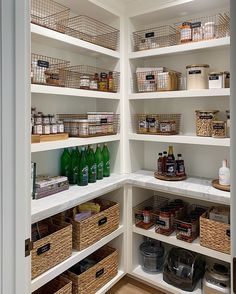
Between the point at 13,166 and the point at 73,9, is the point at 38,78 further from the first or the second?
the point at 13,166

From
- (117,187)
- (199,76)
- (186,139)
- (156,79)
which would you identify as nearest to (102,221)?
(117,187)

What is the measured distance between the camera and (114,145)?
8.23ft

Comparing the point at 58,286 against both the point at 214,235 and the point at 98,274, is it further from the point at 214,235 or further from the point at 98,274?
the point at 214,235

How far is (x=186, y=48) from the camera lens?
81.5 inches

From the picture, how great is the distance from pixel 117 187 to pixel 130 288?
912 mm

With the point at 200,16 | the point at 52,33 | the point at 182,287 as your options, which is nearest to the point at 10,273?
the point at 52,33

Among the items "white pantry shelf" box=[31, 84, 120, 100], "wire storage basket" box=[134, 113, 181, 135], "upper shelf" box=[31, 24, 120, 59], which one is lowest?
"wire storage basket" box=[134, 113, 181, 135]

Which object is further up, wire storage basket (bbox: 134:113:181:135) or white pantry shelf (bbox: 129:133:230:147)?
wire storage basket (bbox: 134:113:181:135)

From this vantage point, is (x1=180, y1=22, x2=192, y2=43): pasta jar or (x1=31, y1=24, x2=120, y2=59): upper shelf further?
(x1=180, y1=22, x2=192, y2=43): pasta jar

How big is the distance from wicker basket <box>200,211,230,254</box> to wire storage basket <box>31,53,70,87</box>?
4.88 ft

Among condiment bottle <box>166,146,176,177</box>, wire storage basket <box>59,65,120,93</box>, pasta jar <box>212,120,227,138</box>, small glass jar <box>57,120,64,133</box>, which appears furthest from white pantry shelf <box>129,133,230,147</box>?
small glass jar <box>57,120,64,133</box>

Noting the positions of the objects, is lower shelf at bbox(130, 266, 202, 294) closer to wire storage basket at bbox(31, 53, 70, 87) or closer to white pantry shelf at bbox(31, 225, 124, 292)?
white pantry shelf at bbox(31, 225, 124, 292)

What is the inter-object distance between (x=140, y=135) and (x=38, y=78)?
102 centimetres

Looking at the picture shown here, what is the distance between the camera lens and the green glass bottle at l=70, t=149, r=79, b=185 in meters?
2.20
